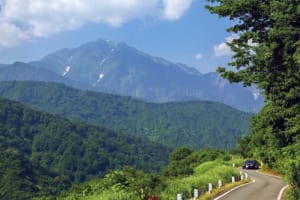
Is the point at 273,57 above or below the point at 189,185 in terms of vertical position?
above

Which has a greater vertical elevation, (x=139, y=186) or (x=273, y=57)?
(x=273, y=57)

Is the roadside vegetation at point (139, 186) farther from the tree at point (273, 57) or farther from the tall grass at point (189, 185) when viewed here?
the tree at point (273, 57)

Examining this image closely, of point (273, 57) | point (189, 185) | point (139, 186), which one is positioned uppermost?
point (273, 57)

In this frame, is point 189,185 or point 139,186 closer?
point 139,186

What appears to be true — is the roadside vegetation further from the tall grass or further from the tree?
the tree

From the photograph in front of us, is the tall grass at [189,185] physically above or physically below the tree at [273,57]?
below

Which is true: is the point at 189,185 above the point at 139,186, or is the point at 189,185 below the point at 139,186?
below

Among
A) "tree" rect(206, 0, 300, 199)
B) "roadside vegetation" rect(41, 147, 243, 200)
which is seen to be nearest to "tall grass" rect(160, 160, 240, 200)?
"roadside vegetation" rect(41, 147, 243, 200)

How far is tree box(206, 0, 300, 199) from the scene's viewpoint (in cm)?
2214

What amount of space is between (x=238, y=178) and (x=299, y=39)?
1701 cm

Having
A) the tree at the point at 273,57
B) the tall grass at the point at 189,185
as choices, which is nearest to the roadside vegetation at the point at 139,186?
the tall grass at the point at 189,185

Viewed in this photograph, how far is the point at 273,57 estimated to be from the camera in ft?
74.2

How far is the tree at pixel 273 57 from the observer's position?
22141mm

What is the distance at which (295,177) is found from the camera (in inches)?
615
